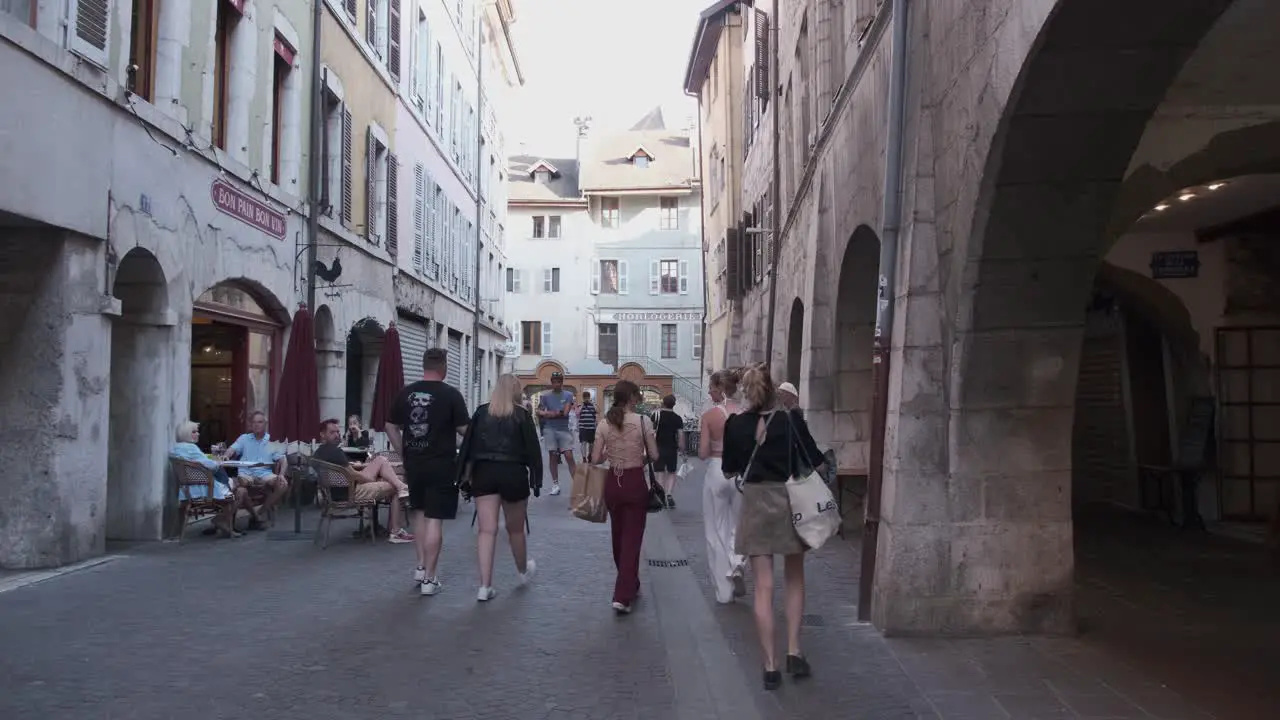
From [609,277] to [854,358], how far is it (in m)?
39.8

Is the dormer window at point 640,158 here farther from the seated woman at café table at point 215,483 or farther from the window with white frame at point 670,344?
the seated woman at café table at point 215,483

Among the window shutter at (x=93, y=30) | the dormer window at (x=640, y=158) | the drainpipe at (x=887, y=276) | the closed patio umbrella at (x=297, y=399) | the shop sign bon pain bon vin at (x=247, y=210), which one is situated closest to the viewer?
the drainpipe at (x=887, y=276)

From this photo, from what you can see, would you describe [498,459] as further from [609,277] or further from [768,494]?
[609,277]

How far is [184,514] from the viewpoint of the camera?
10.8 meters

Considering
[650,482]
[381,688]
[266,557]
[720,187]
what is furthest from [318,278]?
[720,187]

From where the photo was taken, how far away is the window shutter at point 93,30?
9.19 m

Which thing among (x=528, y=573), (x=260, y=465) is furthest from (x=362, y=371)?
(x=528, y=573)

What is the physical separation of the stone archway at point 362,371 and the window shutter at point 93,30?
36.1ft

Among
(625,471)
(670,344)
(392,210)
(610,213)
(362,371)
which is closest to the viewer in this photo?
(625,471)

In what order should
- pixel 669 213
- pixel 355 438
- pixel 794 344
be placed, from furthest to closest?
pixel 669 213, pixel 794 344, pixel 355 438

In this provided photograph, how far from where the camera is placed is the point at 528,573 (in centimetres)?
877

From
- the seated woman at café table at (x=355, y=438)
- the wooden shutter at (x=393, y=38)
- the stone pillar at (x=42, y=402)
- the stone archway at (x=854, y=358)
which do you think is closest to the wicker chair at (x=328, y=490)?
the stone pillar at (x=42, y=402)

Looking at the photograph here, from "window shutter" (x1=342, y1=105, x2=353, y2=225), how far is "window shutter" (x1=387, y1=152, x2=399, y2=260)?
2.22 metres

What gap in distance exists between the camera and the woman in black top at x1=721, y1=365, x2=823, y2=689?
5.65 metres
